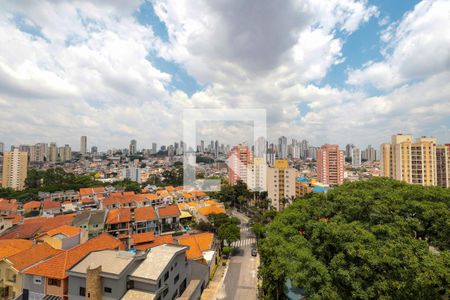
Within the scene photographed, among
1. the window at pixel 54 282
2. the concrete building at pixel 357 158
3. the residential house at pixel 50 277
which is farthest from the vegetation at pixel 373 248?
the concrete building at pixel 357 158

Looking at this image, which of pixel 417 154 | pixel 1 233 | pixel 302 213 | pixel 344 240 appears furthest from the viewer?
pixel 417 154

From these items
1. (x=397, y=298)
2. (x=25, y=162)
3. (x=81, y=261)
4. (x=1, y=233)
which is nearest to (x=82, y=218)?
(x=1, y=233)

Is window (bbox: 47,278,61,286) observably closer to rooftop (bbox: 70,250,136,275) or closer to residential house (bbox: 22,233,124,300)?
residential house (bbox: 22,233,124,300)

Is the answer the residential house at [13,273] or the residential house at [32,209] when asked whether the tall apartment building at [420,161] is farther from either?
the residential house at [32,209]

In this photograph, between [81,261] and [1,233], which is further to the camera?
[1,233]

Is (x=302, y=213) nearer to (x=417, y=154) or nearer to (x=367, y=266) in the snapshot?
(x=367, y=266)

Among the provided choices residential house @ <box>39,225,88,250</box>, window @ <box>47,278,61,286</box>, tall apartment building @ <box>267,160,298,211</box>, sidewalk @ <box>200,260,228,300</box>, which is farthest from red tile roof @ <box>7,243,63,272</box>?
tall apartment building @ <box>267,160,298,211</box>

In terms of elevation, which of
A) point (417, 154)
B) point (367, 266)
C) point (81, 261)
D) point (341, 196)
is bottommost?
point (81, 261)
